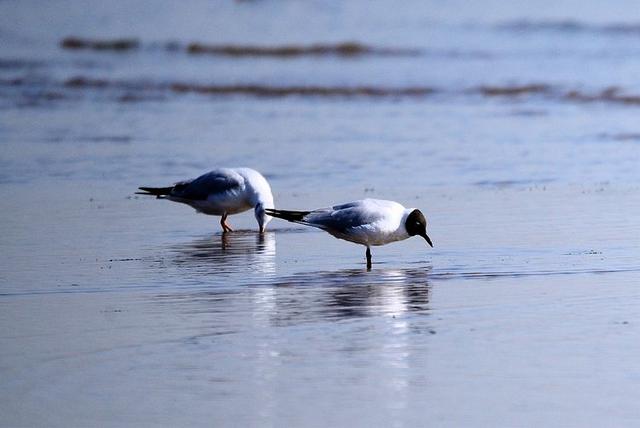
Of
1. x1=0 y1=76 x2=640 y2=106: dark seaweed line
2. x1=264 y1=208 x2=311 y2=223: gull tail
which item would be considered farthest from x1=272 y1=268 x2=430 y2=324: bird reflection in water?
x1=0 y1=76 x2=640 y2=106: dark seaweed line

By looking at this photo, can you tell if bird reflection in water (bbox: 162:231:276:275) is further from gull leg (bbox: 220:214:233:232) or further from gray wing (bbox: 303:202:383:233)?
gray wing (bbox: 303:202:383:233)

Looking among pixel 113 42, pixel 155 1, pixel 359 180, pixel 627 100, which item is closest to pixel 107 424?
pixel 359 180

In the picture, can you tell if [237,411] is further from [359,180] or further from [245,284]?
[359,180]

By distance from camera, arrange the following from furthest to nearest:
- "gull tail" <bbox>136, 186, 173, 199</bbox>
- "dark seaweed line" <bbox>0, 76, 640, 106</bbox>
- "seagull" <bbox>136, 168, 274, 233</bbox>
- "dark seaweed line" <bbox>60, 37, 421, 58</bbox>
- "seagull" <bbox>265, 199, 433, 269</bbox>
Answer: "dark seaweed line" <bbox>60, 37, 421, 58</bbox> → "dark seaweed line" <bbox>0, 76, 640, 106</bbox> → "gull tail" <bbox>136, 186, 173, 199</bbox> → "seagull" <bbox>136, 168, 274, 233</bbox> → "seagull" <bbox>265, 199, 433, 269</bbox>

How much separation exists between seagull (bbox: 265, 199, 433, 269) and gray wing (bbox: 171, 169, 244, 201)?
82.3 inches

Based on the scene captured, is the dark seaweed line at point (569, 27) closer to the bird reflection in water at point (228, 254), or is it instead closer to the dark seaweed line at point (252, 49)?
A: the dark seaweed line at point (252, 49)

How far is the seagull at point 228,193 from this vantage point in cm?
1238

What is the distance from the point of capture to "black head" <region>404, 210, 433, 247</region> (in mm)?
10273

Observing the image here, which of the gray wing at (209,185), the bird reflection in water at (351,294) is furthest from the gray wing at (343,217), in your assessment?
the gray wing at (209,185)

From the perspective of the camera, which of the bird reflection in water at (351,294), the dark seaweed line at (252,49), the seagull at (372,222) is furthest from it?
the dark seaweed line at (252,49)

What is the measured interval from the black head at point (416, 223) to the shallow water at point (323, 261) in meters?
0.29

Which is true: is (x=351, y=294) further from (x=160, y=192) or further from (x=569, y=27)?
(x=569, y=27)

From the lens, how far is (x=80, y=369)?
23.5 feet

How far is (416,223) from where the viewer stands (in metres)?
10.3
